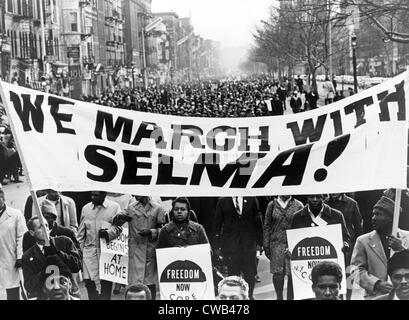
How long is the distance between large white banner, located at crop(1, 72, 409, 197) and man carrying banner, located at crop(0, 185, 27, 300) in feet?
3.18

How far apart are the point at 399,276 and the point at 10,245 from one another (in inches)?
118

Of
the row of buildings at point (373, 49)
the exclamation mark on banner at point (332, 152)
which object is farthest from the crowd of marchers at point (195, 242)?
the row of buildings at point (373, 49)

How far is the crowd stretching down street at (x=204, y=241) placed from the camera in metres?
5.48

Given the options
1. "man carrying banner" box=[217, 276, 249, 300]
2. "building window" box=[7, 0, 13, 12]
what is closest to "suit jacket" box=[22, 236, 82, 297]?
"man carrying banner" box=[217, 276, 249, 300]

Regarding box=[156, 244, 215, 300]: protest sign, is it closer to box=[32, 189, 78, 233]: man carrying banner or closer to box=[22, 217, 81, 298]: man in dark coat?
box=[22, 217, 81, 298]: man in dark coat

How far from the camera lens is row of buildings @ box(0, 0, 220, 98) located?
18.0m

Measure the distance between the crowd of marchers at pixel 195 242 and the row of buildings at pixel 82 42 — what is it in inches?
397

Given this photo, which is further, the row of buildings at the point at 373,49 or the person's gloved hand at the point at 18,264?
the row of buildings at the point at 373,49

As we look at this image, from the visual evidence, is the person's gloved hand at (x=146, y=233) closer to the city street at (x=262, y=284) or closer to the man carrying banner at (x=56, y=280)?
the city street at (x=262, y=284)

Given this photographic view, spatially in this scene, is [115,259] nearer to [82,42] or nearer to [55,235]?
[55,235]

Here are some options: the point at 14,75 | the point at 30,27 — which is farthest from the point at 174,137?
the point at 30,27

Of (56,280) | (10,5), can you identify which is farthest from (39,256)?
(10,5)

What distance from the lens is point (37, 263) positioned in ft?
18.7

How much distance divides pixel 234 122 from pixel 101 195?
1.66 metres
